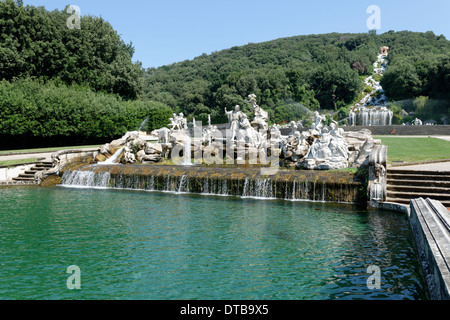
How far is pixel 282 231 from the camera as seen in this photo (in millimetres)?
10109

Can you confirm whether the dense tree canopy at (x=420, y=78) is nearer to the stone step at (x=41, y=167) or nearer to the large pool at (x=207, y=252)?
the large pool at (x=207, y=252)

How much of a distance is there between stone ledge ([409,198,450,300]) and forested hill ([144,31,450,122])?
184 feet

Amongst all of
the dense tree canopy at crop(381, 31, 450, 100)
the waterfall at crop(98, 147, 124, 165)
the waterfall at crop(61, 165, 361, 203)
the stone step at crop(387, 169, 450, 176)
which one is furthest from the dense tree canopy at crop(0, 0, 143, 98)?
the dense tree canopy at crop(381, 31, 450, 100)

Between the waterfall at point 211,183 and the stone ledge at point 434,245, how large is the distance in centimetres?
450

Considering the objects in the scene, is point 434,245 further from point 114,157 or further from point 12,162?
point 12,162

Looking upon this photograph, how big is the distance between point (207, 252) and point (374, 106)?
83.2 meters

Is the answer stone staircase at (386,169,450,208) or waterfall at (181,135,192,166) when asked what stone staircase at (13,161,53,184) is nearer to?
waterfall at (181,135,192,166)

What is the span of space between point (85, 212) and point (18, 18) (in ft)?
98.1

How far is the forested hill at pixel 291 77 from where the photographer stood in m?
67.8

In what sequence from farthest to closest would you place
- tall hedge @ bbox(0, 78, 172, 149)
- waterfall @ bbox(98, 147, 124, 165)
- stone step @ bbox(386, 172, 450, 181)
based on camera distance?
1. tall hedge @ bbox(0, 78, 172, 149)
2. waterfall @ bbox(98, 147, 124, 165)
3. stone step @ bbox(386, 172, 450, 181)

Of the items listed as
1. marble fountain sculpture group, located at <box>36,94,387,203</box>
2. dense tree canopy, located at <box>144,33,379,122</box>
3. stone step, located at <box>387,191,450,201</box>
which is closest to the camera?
stone step, located at <box>387,191,450,201</box>

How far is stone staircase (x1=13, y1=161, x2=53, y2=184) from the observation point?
20.2 meters

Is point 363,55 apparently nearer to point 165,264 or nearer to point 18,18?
point 18,18

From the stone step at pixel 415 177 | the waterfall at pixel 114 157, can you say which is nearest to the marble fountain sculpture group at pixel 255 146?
the waterfall at pixel 114 157
